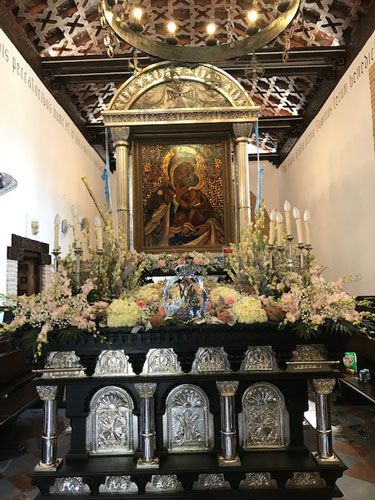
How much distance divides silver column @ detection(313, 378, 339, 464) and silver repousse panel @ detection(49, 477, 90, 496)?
145 centimetres

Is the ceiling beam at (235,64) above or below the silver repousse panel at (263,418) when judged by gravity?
above

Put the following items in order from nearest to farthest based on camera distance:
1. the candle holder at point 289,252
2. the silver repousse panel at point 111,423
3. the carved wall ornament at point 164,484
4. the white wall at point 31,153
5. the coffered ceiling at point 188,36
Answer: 1. the carved wall ornament at point 164,484
2. the silver repousse panel at point 111,423
3. the candle holder at point 289,252
4. the white wall at point 31,153
5. the coffered ceiling at point 188,36

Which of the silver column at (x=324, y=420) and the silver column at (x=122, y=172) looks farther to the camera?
the silver column at (x=122, y=172)

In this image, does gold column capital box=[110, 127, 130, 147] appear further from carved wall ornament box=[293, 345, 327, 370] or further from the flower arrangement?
carved wall ornament box=[293, 345, 327, 370]

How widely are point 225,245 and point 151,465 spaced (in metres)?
4.11

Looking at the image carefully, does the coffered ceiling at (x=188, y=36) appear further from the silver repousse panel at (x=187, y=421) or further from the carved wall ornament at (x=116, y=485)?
the carved wall ornament at (x=116, y=485)

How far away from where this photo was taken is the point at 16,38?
5.71 meters

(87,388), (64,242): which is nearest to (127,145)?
(64,242)

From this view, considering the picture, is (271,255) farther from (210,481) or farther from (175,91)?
(175,91)

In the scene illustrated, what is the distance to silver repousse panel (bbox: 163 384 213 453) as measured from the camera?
9.59 ft

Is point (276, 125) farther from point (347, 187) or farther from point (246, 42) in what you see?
point (246, 42)

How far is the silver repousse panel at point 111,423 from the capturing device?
292 cm

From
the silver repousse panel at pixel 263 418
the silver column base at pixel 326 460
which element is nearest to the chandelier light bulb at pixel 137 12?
the silver repousse panel at pixel 263 418

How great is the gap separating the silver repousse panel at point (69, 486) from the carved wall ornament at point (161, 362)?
787mm
